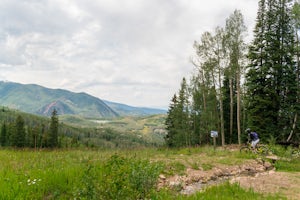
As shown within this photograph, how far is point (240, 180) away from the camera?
10039 millimetres

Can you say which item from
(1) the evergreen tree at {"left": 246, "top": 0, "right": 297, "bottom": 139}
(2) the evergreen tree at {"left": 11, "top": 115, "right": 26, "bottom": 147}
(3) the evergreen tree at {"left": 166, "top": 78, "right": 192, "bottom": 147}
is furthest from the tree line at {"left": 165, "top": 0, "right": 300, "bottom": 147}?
(2) the evergreen tree at {"left": 11, "top": 115, "right": 26, "bottom": 147}

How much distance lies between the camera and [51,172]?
777 centimetres

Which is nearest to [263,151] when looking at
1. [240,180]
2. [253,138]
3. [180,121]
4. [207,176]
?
[253,138]

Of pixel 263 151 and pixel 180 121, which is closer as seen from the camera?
pixel 263 151

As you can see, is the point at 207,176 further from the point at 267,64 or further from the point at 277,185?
the point at 267,64

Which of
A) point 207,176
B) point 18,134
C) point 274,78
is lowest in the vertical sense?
point 18,134

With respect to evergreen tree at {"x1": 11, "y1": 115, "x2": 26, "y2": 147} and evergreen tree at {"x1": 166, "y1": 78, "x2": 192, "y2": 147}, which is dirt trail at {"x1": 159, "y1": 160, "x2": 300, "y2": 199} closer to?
evergreen tree at {"x1": 166, "y1": 78, "x2": 192, "y2": 147}

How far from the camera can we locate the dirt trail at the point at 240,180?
8.91 metres

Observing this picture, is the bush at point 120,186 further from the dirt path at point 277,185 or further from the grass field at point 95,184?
the dirt path at point 277,185

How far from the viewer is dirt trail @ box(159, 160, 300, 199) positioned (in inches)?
351

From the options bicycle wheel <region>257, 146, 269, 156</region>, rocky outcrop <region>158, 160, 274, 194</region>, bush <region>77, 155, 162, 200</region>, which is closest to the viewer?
bush <region>77, 155, 162, 200</region>

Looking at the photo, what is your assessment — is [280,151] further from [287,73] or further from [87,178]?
[87,178]

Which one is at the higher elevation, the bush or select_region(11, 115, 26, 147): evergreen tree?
the bush

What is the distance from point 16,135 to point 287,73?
58.9 metres
